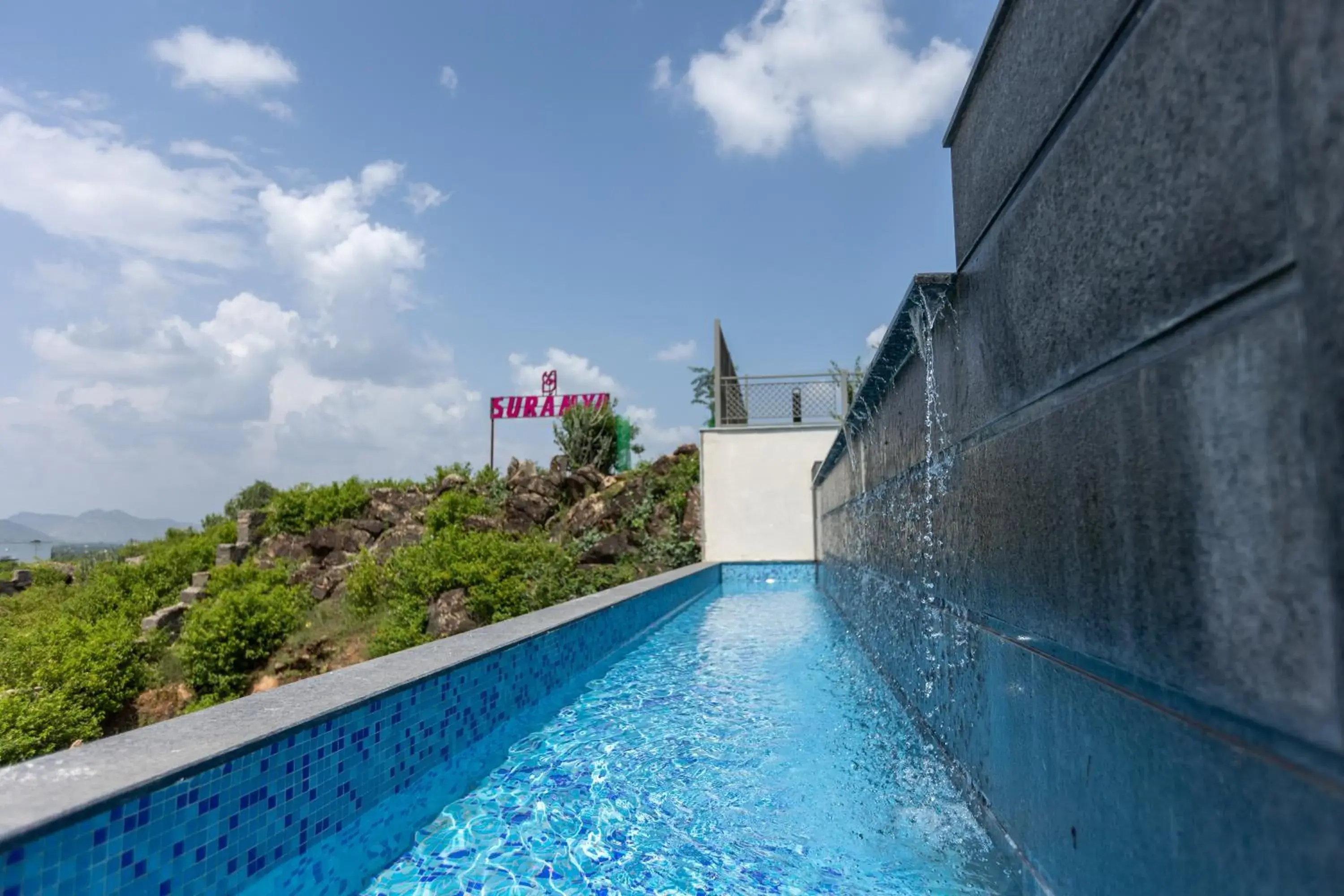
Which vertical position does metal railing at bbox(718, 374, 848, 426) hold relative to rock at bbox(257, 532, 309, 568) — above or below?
above

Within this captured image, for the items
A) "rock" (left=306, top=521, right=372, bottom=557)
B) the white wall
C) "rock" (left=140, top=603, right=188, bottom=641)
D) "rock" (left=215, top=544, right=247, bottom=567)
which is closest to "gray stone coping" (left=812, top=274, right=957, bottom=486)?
the white wall

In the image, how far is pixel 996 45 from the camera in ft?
8.01

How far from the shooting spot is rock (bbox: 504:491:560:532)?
15852 mm

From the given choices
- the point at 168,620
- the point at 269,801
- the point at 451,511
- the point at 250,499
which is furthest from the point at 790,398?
the point at 250,499

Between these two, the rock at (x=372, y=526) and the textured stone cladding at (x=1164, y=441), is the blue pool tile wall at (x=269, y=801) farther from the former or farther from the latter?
the rock at (x=372, y=526)

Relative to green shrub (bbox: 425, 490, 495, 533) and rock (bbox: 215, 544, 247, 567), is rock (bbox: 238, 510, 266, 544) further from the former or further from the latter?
green shrub (bbox: 425, 490, 495, 533)

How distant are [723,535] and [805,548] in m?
1.78

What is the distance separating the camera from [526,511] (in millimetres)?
16078

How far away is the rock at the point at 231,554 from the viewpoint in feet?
56.3

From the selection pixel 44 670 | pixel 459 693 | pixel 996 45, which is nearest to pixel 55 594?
pixel 44 670

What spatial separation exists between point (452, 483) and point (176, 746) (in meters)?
15.6

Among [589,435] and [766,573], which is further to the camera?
[589,435]

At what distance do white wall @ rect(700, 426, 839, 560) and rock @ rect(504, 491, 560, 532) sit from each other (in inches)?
137

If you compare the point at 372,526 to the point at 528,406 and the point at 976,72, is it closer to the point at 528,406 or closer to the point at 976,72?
the point at 528,406
